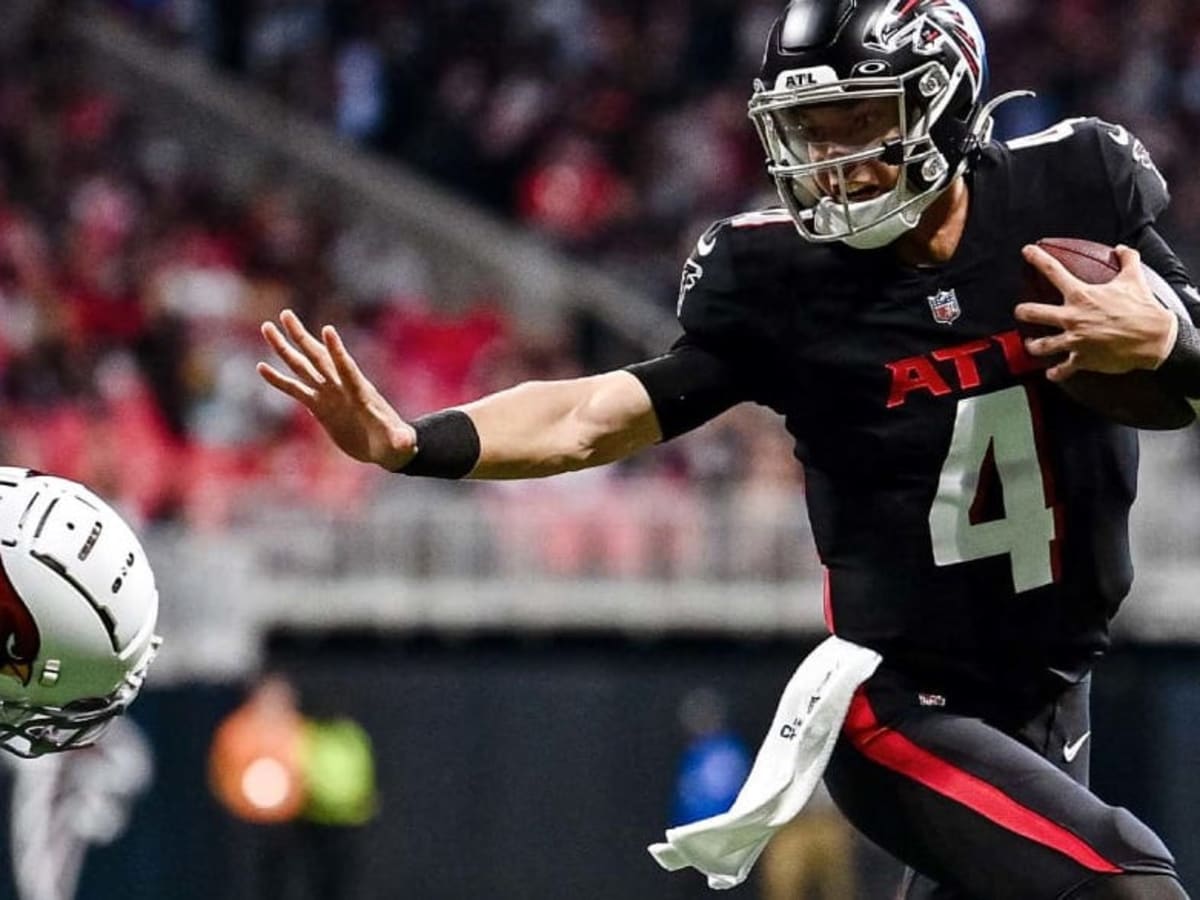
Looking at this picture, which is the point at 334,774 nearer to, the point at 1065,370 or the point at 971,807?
the point at 971,807

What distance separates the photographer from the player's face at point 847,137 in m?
4.17

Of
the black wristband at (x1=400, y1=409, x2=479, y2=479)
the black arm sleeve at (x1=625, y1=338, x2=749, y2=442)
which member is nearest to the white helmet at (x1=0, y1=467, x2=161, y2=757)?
the black wristband at (x1=400, y1=409, x2=479, y2=479)

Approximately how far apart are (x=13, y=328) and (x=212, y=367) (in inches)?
36.5

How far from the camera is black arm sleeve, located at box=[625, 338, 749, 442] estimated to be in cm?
437

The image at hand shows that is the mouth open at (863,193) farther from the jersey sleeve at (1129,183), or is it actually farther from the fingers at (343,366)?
the fingers at (343,366)

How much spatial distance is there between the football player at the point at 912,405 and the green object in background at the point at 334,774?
276 inches

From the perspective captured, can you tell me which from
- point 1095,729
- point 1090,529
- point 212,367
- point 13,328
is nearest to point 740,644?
point 1095,729

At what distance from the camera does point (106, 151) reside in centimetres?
1362

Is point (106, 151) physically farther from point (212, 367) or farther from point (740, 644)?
point (740, 644)

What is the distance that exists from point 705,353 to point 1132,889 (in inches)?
45.0

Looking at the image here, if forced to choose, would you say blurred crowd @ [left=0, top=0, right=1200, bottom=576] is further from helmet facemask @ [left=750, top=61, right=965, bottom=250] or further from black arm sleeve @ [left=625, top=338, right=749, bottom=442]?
helmet facemask @ [left=750, top=61, right=965, bottom=250]

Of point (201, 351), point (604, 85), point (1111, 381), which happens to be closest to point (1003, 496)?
point (1111, 381)

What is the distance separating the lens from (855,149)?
4.21 meters

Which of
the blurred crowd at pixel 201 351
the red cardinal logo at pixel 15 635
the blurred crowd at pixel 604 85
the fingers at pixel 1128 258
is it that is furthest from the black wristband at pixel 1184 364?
the blurred crowd at pixel 604 85
